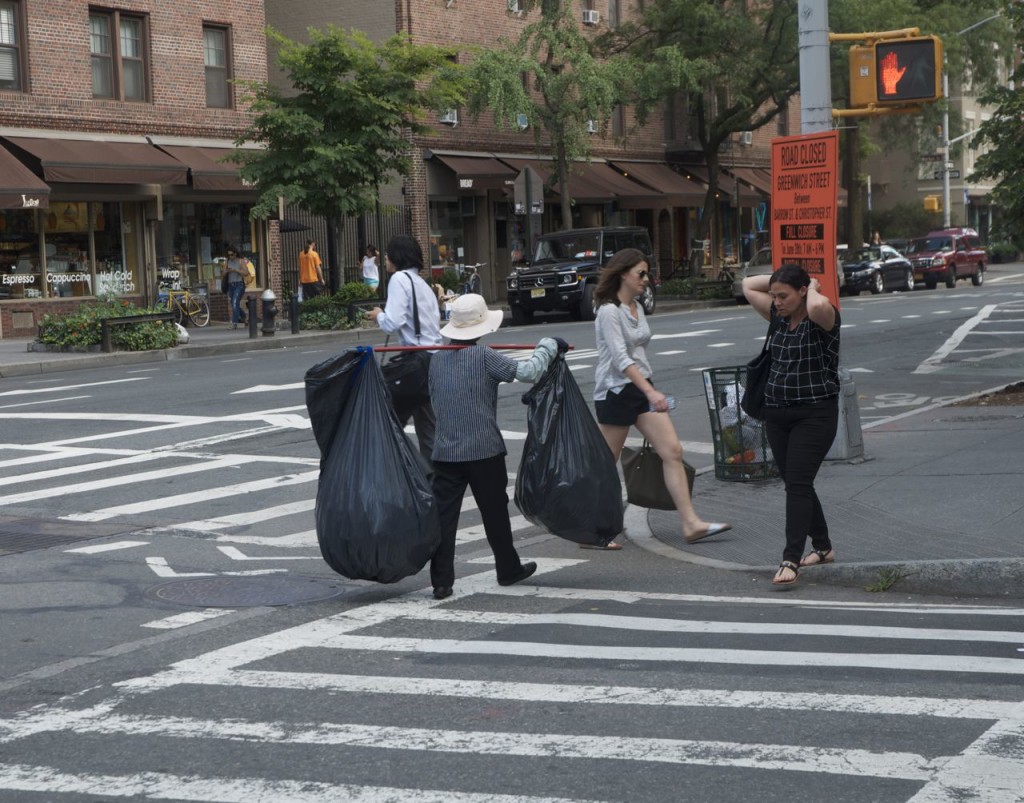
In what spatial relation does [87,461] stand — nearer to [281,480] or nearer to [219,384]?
[281,480]

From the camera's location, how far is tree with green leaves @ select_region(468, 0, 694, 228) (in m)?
37.5

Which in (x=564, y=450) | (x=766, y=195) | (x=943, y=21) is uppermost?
(x=943, y=21)

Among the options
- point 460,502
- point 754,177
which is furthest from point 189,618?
point 754,177

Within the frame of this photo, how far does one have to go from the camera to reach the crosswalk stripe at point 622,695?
540 centimetres

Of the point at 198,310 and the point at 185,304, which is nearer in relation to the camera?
the point at 185,304

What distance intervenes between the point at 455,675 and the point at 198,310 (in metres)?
28.0

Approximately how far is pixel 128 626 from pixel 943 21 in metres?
45.0

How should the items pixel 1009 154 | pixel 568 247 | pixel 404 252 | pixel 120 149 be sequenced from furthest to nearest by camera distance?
1. pixel 568 247
2. pixel 120 149
3. pixel 1009 154
4. pixel 404 252

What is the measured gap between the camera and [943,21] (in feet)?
155

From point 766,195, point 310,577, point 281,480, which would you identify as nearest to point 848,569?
point 310,577

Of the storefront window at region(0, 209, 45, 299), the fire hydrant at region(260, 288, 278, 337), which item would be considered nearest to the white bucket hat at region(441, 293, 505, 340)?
the fire hydrant at region(260, 288, 278, 337)

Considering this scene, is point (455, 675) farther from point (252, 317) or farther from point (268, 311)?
point (268, 311)

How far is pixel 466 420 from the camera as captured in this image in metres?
7.75

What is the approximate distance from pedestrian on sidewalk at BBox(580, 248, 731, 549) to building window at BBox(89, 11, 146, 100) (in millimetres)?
25985
